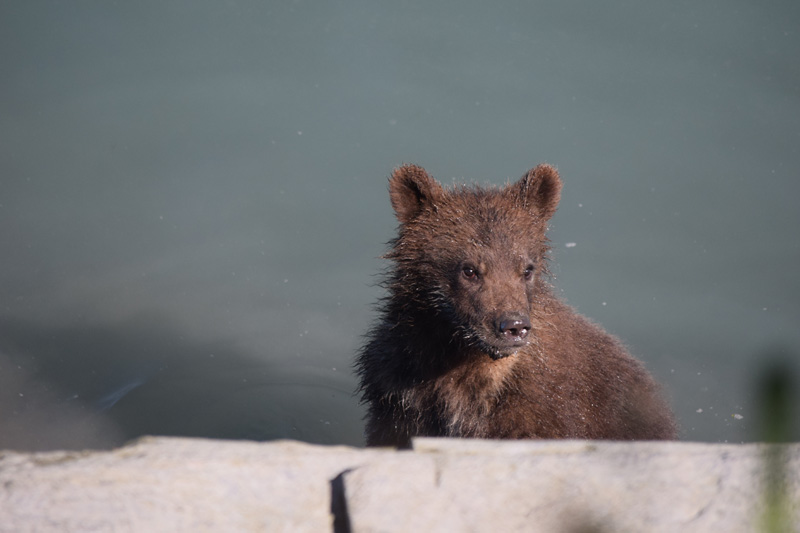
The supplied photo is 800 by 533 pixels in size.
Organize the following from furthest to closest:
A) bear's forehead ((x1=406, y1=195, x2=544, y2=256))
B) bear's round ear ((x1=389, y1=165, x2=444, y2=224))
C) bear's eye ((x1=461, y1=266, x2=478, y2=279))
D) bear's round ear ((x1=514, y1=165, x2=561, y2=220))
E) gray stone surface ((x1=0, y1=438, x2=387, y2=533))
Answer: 1. bear's round ear ((x1=514, y1=165, x2=561, y2=220))
2. bear's round ear ((x1=389, y1=165, x2=444, y2=224))
3. bear's forehead ((x1=406, y1=195, x2=544, y2=256))
4. bear's eye ((x1=461, y1=266, x2=478, y2=279))
5. gray stone surface ((x1=0, y1=438, x2=387, y2=533))

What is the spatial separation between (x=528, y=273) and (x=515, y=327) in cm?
82

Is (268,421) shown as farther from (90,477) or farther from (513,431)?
(90,477)

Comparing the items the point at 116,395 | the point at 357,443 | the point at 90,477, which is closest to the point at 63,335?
the point at 116,395

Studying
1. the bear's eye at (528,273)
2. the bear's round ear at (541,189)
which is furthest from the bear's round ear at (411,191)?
the bear's eye at (528,273)

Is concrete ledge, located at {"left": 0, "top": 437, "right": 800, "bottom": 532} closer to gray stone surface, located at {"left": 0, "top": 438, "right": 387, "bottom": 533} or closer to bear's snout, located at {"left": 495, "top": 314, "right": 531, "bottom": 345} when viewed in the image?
gray stone surface, located at {"left": 0, "top": 438, "right": 387, "bottom": 533}

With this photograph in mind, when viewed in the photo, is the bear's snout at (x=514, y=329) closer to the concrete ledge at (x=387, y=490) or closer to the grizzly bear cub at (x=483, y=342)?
the grizzly bear cub at (x=483, y=342)

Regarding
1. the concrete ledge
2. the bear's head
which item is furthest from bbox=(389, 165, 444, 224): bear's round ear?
the concrete ledge

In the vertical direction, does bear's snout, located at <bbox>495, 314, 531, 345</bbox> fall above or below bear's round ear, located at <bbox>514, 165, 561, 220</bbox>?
below

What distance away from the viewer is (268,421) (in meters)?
7.71

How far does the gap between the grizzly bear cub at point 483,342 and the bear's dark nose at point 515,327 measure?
0.04 ft

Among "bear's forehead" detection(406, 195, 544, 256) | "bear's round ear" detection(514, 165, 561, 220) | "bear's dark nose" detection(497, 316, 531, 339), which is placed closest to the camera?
"bear's dark nose" detection(497, 316, 531, 339)

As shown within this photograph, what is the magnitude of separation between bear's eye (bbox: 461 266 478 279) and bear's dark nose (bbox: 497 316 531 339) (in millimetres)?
568

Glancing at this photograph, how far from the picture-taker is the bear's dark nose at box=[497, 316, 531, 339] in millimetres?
4617

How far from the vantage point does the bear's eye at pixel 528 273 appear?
17.3 ft
